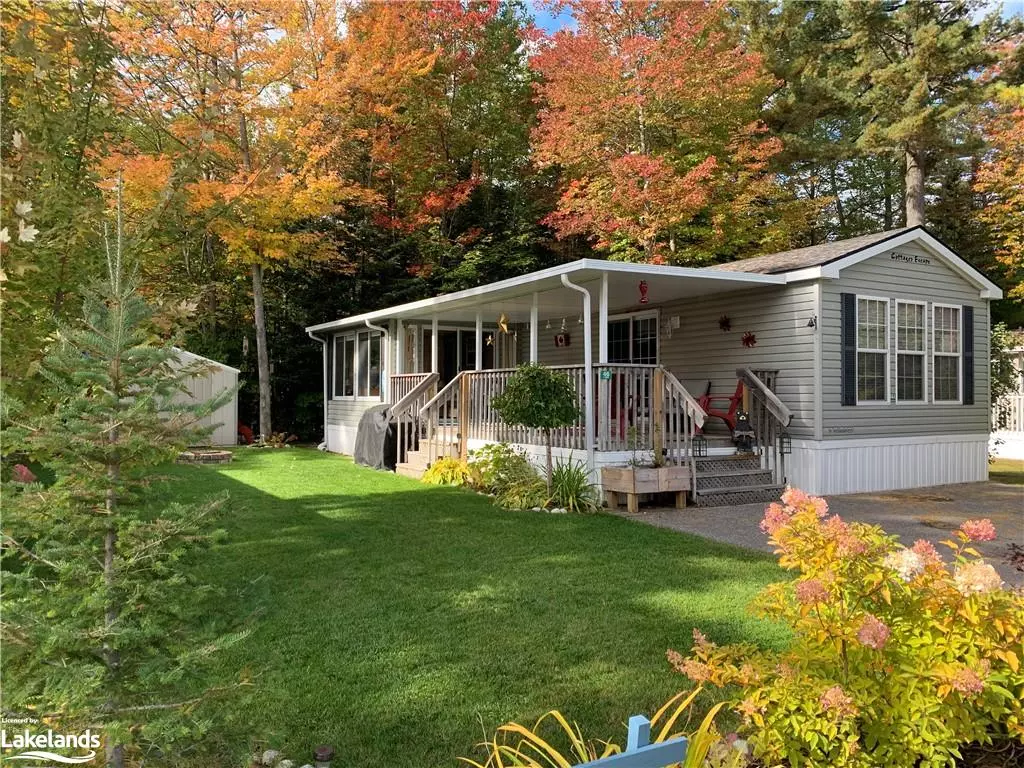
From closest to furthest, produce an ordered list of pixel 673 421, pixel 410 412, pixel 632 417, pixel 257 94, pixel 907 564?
pixel 907 564
pixel 673 421
pixel 632 417
pixel 410 412
pixel 257 94

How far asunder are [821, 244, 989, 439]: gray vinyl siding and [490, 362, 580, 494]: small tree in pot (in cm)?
353

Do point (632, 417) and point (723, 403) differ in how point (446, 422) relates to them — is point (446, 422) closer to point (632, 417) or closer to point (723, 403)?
point (632, 417)

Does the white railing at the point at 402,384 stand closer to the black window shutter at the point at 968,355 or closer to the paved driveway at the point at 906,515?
the paved driveway at the point at 906,515

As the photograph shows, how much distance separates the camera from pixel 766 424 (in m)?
9.30

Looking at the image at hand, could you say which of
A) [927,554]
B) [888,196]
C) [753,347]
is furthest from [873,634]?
[888,196]

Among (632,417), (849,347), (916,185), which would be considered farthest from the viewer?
(916,185)

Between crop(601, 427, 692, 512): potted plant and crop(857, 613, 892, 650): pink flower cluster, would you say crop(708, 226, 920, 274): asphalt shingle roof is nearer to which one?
crop(601, 427, 692, 512): potted plant

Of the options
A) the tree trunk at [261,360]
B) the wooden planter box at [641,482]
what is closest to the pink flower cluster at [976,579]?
the wooden planter box at [641,482]

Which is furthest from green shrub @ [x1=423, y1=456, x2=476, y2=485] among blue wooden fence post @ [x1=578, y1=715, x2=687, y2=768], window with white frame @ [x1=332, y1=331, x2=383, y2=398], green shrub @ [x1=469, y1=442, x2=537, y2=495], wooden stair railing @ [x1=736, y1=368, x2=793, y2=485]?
blue wooden fence post @ [x1=578, y1=715, x2=687, y2=768]

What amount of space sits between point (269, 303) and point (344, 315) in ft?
6.88

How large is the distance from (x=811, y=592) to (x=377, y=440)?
10889mm

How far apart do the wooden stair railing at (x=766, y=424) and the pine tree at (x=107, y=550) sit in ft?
27.0

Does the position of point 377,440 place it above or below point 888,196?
below

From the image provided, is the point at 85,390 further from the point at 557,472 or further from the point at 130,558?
the point at 557,472
